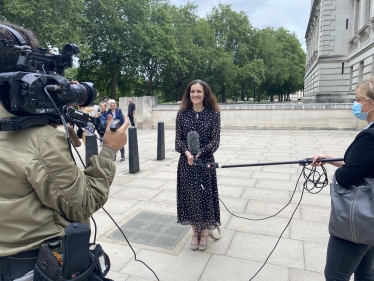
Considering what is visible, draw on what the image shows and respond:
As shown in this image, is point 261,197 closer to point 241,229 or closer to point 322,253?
point 241,229

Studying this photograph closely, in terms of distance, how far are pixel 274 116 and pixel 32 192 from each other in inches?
583

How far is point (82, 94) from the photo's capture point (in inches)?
59.5

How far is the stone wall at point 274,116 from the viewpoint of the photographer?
46.6 ft

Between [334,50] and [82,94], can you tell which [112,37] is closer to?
[334,50]

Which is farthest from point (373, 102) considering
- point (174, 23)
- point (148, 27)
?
point (174, 23)

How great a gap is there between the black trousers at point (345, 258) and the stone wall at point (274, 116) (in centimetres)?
1340

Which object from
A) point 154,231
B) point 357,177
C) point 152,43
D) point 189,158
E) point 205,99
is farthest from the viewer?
point 152,43

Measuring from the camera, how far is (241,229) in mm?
3906

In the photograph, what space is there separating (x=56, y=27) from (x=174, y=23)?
21.4 m

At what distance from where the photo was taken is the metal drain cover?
3.57 m

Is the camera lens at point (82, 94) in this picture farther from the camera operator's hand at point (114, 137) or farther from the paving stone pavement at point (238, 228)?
the paving stone pavement at point (238, 228)

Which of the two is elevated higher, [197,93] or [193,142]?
[197,93]

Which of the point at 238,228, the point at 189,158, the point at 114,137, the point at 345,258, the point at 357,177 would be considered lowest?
the point at 238,228

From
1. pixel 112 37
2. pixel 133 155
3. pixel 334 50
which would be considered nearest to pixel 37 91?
pixel 133 155
